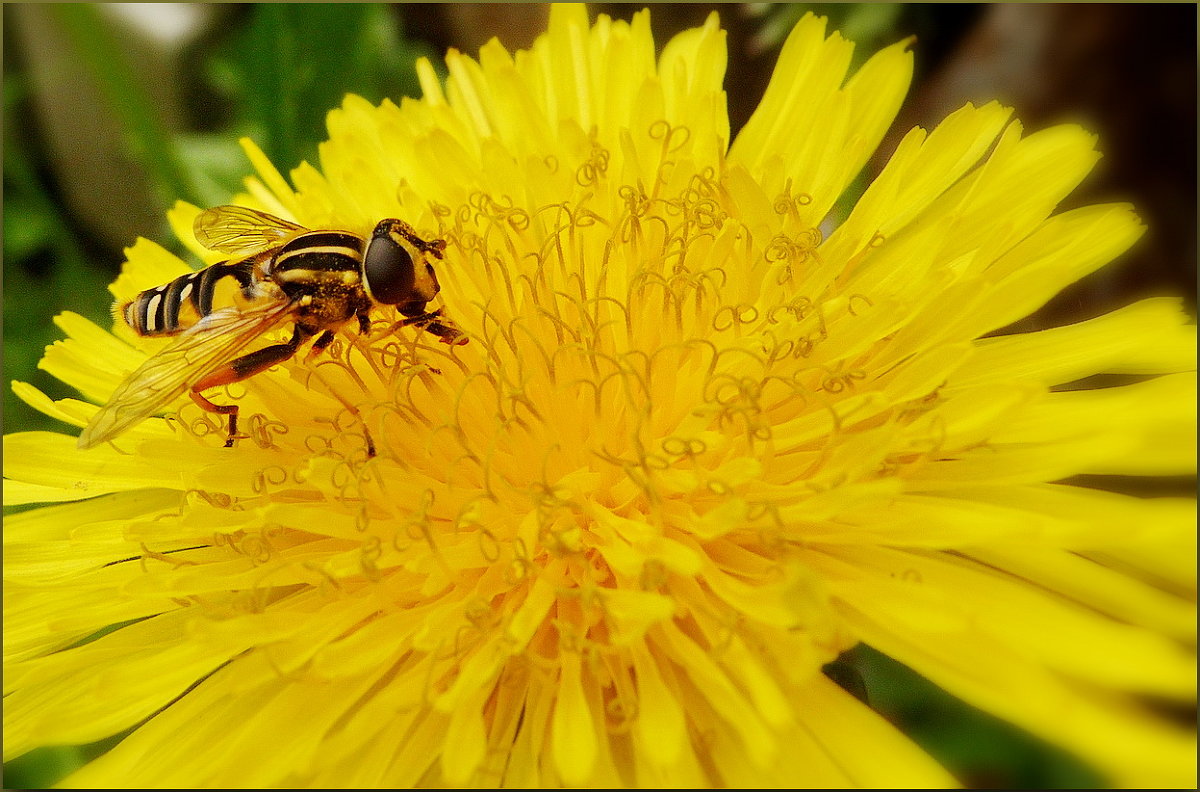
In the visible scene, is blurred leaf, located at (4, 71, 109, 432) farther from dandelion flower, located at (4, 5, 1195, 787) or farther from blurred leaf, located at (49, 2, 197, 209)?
dandelion flower, located at (4, 5, 1195, 787)

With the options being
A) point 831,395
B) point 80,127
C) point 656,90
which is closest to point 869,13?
point 656,90

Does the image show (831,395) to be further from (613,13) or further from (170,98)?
(170,98)

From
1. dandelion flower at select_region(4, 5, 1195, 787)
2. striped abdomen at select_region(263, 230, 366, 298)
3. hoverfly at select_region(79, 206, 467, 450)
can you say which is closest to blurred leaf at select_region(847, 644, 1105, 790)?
dandelion flower at select_region(4, 5, 1195, 787)

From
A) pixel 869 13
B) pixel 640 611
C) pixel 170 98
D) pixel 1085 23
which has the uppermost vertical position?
pixel 170 98

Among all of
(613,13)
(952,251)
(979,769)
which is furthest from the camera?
(613,13)

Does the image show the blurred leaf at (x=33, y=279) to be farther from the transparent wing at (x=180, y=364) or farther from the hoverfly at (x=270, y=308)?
the transparent wing at (x=180, y=364)

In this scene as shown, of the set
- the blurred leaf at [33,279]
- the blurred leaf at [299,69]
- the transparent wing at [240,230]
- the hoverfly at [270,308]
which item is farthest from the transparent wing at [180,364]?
the blurred leaf at [33,279]

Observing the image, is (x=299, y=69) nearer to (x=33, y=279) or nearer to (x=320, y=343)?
(x=33, y=279)
